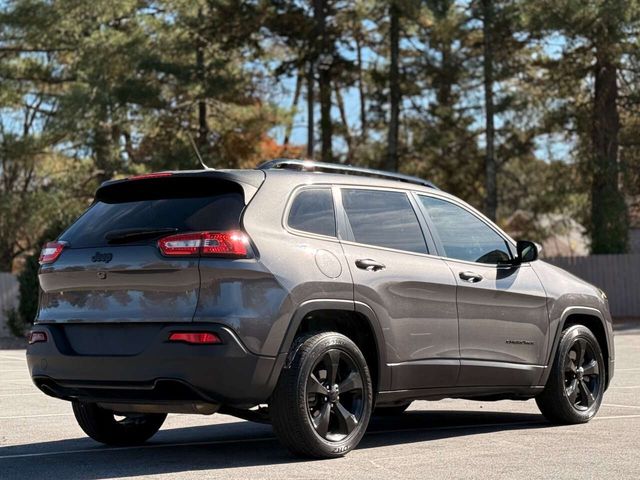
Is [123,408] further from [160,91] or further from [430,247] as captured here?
[160,91]

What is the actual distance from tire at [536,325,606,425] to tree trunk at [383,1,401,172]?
1170 inches

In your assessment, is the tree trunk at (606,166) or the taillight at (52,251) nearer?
the taillight at (52,251)

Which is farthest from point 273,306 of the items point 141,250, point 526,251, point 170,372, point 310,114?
point 310,114

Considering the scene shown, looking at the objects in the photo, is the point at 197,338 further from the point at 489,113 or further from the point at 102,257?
the point at 489,113

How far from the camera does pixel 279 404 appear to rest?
759 centimetres

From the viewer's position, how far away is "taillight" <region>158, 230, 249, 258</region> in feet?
24.5

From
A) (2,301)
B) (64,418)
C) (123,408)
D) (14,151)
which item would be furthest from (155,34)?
(123,408)

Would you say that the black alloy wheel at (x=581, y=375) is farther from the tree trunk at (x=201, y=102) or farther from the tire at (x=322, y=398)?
the tree trunk at (x=201, y=102)

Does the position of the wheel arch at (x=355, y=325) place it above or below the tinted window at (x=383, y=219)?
below

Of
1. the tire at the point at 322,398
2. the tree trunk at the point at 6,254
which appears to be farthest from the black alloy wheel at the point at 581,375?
the tree trunk at the point at 6,254

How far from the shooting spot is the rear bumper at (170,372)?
7.30m

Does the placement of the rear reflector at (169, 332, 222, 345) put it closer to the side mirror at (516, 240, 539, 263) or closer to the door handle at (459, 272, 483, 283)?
the door handle at (459, 272, 483, 283)

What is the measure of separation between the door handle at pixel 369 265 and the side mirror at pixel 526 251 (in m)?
1.81

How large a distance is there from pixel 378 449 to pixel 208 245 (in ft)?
6.75
